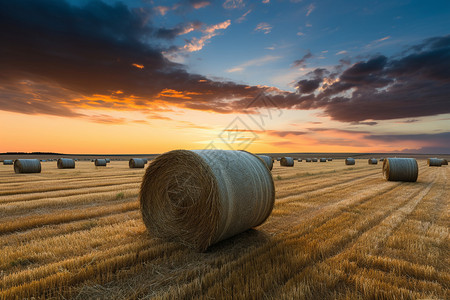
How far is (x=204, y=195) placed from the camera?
499 centimetres

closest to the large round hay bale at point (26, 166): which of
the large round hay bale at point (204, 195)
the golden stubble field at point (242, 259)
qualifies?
the golden stubble field at point (242, 259)

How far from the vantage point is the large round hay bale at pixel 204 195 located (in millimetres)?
4762

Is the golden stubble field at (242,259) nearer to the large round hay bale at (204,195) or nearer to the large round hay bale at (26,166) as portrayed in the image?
the large round hay bale at (204,195)

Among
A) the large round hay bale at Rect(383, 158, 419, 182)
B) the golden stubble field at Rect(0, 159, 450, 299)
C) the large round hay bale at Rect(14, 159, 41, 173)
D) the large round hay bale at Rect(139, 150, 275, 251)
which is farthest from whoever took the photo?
the large round hay bale at Rect(14, 159, 41, 173)

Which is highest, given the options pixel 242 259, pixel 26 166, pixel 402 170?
pixel 26 166

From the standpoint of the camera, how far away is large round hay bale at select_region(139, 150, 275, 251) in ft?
15.6

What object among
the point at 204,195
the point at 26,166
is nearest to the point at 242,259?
the point at 204,195

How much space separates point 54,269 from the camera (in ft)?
12.4

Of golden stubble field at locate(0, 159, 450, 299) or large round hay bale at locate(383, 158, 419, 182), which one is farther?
large round hay bale at locate(383, 158, 419, 182)

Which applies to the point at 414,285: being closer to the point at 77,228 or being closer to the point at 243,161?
the point at 243,161

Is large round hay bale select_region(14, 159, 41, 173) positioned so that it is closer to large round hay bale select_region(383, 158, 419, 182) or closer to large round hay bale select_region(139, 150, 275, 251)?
large round hay bale select_region(139, 150, 275, 251)

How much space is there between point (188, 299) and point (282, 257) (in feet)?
5.91

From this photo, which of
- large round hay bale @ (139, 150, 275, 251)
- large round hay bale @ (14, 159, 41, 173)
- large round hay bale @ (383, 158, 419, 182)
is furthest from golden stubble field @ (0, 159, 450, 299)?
large round hay bale @ (14, 159, 41, 173)

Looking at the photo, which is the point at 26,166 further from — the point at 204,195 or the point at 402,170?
the point at 402,170
